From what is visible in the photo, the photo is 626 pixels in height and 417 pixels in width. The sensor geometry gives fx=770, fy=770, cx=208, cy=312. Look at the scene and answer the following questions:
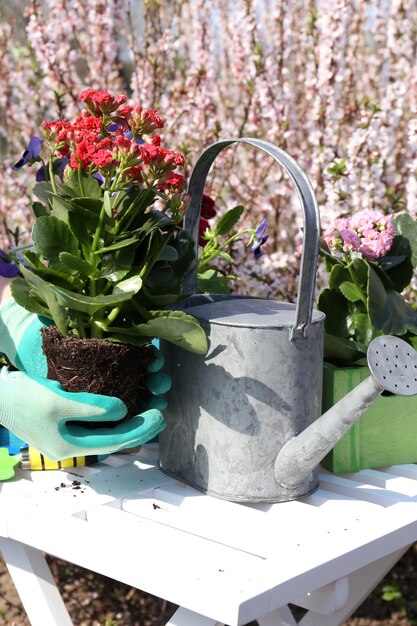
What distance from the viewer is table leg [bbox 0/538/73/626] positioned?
956 mm

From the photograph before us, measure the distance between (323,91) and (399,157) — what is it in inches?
17.8

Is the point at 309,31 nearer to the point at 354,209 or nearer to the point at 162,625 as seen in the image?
the point at 354,209

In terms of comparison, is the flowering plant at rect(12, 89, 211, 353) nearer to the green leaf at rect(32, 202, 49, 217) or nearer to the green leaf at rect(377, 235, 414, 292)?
the green leaf at rect(32, 202, 49, 217)

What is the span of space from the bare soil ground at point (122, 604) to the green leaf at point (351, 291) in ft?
3.56

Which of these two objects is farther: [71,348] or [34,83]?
[34,83]

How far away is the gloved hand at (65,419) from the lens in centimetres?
93

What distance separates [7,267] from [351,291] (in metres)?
0.51

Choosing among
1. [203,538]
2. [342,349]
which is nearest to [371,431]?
[342,349]

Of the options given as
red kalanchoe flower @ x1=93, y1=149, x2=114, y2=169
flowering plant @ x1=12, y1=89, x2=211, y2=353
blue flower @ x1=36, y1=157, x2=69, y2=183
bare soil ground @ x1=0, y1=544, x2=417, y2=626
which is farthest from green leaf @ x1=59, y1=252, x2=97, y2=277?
bare soil ground @ x1=0, y1=544, x2=417, y2=626

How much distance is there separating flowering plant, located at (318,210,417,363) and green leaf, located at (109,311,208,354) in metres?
0.25

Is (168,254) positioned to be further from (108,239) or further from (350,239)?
(350,239)

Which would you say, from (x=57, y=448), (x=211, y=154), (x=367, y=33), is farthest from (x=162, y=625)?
(x=367, y=33)

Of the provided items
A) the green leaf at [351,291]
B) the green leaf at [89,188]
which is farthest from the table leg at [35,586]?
the green leaf at [351,291]

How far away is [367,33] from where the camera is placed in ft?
10.1
